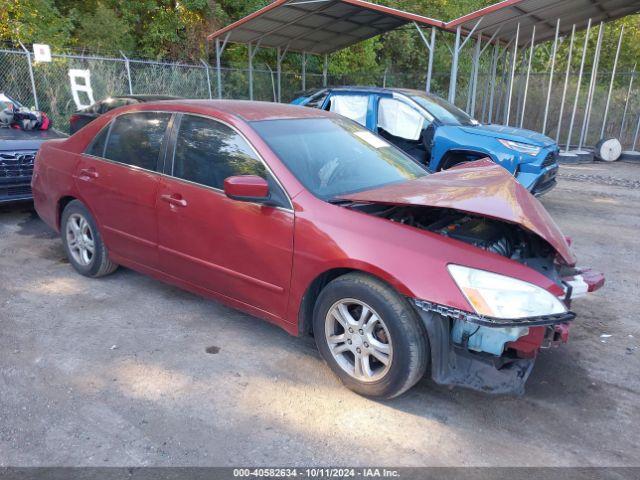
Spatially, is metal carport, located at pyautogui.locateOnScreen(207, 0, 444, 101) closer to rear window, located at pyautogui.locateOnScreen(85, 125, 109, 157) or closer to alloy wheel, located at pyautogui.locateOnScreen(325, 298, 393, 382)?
rear window, located at pyautogui.locateOnScreen(85, 125, 109, 157)

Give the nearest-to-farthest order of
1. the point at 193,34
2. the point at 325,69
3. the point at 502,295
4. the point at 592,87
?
the point at 502,295, the point at 592,87, the point at 193,34, the point at 325,69

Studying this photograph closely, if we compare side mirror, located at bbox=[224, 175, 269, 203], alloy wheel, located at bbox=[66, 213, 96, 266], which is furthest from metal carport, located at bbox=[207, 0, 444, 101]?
side mirror, located at bbox=[224, 175, 269, 203]

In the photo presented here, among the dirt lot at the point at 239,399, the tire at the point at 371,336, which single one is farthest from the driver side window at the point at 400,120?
the tire at the point at 371,336

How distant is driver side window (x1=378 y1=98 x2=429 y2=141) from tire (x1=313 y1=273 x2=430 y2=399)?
5.55 metres

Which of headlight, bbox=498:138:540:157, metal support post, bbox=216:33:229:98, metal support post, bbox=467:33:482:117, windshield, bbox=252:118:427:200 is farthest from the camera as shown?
metal support post, bbox=216:33:229:98

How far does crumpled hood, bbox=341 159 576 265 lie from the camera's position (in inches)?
112

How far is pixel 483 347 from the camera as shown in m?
2.88

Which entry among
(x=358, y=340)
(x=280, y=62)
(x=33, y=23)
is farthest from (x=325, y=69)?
(x=358, y=340)

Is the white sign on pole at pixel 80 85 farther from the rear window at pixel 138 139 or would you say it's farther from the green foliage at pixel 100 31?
the rear window at pixel 138 139

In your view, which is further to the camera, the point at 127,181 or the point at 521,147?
the point at 521,147

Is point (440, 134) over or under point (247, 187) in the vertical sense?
over

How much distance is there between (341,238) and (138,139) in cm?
213

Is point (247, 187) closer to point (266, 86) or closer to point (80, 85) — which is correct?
point (80, 85)

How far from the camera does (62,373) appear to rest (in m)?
3.24
